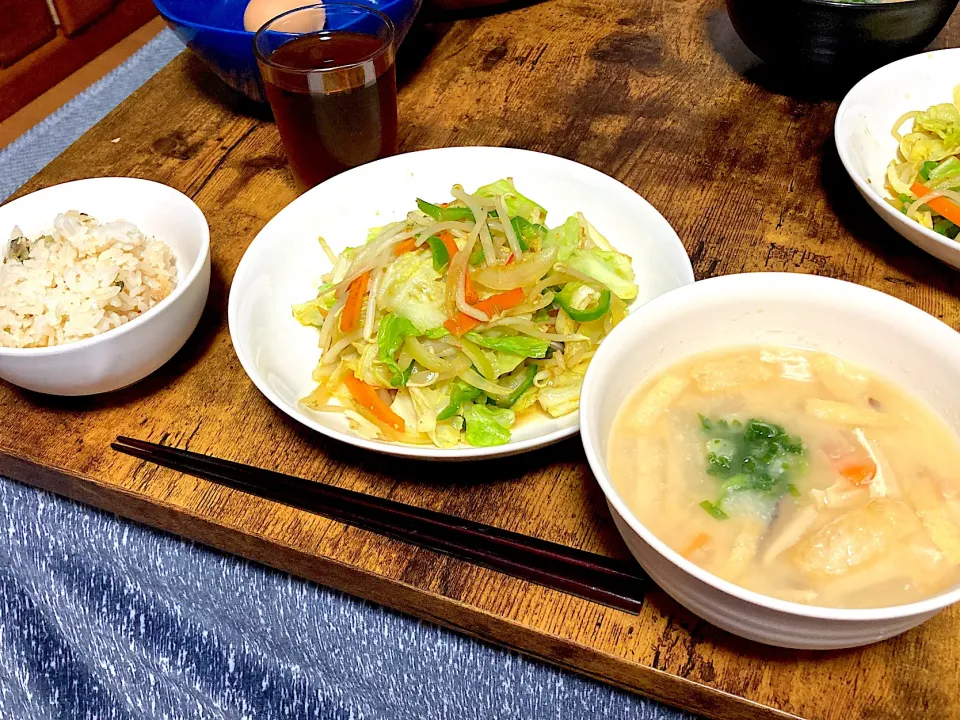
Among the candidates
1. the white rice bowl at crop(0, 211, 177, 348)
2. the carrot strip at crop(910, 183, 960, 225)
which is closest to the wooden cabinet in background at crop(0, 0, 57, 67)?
the white rice bowl at crop(0, 211, 177, 348)

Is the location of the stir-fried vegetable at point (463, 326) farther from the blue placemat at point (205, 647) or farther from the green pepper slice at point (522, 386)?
the blue placemat at point (205, 647)

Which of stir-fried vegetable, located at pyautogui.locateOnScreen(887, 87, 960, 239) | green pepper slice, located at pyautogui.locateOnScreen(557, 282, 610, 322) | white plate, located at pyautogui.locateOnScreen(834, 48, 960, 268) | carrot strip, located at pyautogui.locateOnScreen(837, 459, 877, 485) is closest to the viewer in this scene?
carrot strip, located at pyautogui.locateOnScreen(837, 459, 877, 485)

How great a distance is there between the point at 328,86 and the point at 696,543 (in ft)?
4.41

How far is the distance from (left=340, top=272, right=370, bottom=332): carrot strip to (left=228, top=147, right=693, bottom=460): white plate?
0.13 meters

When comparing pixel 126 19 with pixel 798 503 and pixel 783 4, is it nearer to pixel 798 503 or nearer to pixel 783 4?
pixel 783 4

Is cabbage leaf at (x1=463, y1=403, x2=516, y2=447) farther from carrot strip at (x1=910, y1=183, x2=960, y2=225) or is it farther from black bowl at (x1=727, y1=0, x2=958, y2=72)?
black bowl at (x1=727, y1=0, x2=958, y2=72)

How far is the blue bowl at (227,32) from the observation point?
2.03 meters

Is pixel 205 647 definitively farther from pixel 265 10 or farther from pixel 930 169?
pixel 930 169

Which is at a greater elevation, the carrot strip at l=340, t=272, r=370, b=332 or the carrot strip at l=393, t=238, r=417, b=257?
the carrot strip at l=393, t=238, r=417, b=257

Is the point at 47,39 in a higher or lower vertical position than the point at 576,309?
lower

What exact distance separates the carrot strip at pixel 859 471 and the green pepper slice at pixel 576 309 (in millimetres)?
543

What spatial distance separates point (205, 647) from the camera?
1.61 metres

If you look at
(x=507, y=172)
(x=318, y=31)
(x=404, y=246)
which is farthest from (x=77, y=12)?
(x=404, y=246)

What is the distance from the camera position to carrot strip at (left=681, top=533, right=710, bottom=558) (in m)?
1.02
